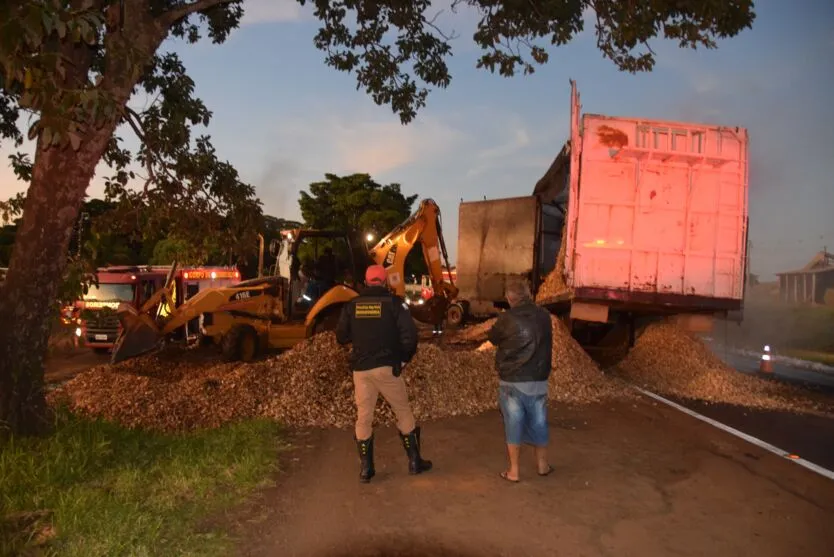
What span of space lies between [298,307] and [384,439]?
6968mm

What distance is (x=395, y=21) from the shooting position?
10.4 m

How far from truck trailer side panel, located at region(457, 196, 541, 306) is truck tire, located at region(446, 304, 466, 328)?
423 mm

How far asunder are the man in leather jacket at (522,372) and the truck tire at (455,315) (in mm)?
12907

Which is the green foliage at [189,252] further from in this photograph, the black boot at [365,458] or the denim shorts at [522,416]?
the denim shorts at [522,416]

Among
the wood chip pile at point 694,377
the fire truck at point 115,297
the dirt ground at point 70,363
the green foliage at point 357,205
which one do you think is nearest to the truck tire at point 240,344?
the fire truck at point 115,297

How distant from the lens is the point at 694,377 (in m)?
11.1

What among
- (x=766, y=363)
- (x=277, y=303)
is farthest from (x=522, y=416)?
(x=766, y=363)

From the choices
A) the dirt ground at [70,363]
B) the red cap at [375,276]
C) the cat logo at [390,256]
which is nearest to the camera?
the red cap at [375,276]

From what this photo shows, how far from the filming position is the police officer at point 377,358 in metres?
5.89

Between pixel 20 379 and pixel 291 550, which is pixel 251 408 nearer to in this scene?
pixel 20 379

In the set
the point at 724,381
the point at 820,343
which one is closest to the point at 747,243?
the point at 724,381

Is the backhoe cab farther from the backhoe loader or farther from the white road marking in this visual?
the white road marking

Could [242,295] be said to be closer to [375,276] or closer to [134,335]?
[134,335]

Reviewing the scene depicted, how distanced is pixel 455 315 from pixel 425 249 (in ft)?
10.6
